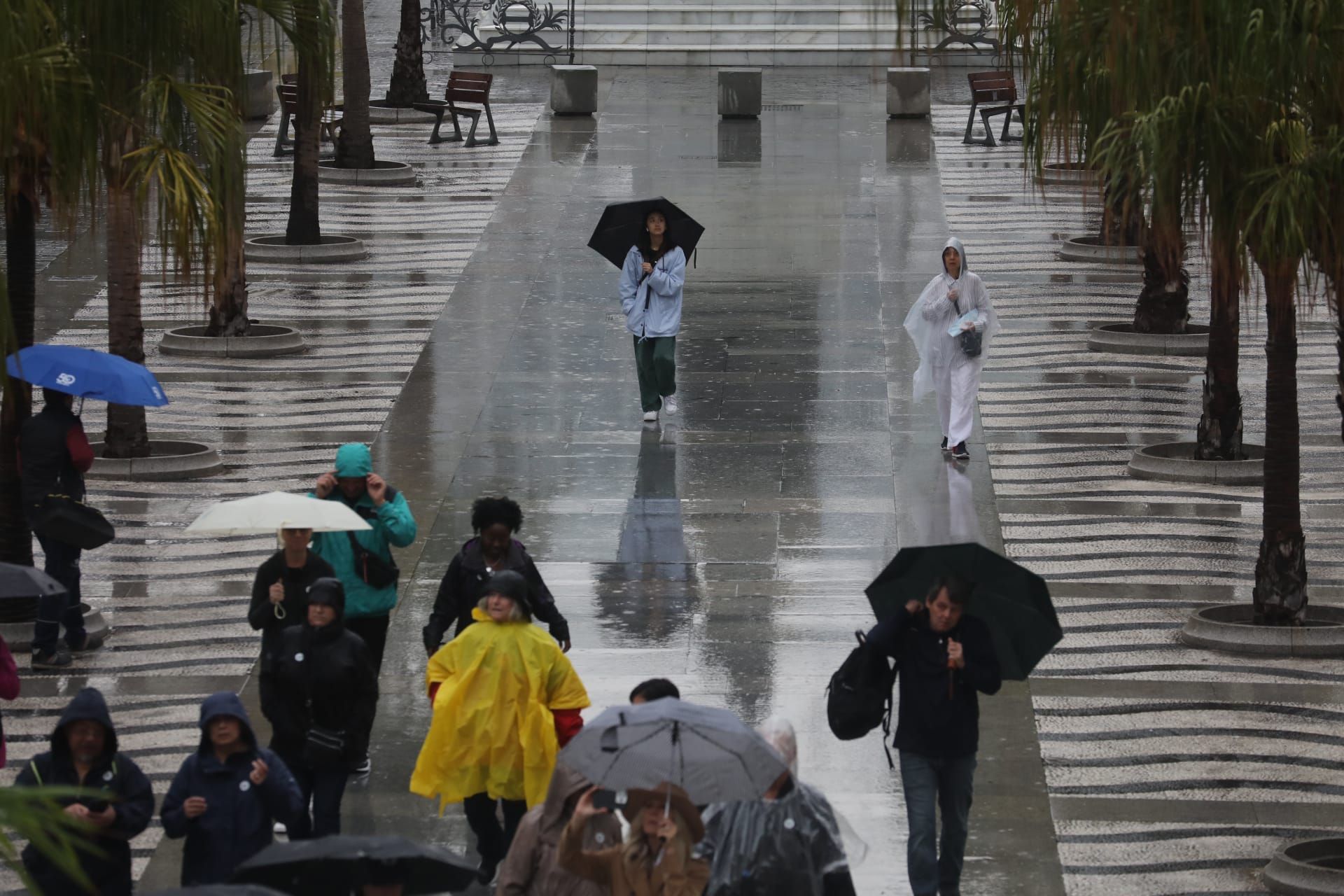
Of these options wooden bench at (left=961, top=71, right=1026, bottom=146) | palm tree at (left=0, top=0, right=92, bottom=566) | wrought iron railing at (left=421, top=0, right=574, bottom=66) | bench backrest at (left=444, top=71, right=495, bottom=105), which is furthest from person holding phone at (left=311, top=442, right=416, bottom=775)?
wrought iron railing at (left=421, top=0, right=574, bottom=66)

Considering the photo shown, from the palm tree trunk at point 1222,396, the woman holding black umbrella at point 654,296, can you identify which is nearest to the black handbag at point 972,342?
the palm tree trunk at point 1222,396

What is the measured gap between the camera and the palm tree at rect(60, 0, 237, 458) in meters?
10.4

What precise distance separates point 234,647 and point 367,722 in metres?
3.54

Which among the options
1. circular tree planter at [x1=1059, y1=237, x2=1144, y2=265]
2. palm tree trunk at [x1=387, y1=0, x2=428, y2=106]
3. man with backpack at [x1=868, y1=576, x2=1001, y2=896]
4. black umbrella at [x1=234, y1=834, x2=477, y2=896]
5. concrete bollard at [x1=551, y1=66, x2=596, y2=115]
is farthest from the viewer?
concrete bollard at [x1=551, y1=66, x2=596, y2=115]

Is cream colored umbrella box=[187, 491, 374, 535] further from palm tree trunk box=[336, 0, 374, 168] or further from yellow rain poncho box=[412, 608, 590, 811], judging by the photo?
palm tree trunk box=[336, 0, 374, 168]

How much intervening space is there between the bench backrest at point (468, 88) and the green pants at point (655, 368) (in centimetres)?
1297

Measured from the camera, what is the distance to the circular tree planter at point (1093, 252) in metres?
22.2

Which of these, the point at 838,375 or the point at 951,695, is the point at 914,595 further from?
the point at 838,375

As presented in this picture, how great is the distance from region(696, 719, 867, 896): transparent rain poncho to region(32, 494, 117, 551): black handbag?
572 centimetres

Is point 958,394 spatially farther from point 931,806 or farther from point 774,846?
point 774,846

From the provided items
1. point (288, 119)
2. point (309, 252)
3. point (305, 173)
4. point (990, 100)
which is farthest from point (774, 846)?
point (990, 100)

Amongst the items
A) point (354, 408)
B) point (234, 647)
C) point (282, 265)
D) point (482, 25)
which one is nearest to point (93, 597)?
point (234, 647)

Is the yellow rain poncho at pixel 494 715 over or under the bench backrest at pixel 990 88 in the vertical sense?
under

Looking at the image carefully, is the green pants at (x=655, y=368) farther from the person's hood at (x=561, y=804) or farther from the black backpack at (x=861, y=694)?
the person's hood at (x=561, y=804)
